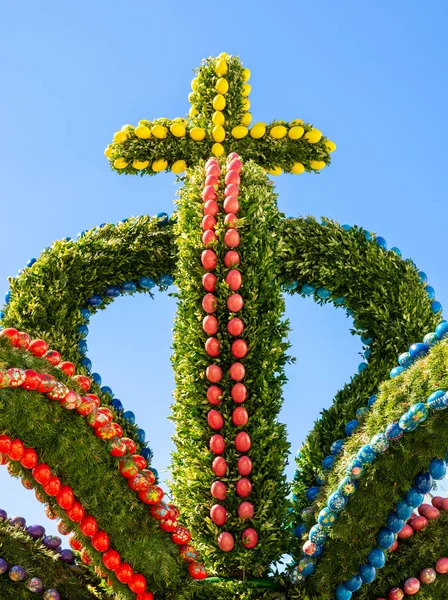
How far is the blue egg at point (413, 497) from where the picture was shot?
5.07 metres

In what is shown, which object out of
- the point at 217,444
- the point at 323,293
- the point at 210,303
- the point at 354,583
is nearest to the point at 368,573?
the point at 354,583

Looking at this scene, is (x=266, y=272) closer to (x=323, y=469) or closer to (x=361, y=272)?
(x=361, y=272)

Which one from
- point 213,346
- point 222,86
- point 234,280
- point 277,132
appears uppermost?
point 222,86

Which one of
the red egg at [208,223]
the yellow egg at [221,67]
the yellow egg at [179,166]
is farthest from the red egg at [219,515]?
the yellow egg at [221,67]

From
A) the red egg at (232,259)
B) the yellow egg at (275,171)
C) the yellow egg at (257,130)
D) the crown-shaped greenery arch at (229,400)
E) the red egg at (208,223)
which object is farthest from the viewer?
the yellow egg at (275,171)

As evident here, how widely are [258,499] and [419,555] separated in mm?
1072

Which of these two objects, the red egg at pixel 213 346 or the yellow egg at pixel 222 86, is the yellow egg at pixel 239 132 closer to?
the yellow egg at pixel 222 86

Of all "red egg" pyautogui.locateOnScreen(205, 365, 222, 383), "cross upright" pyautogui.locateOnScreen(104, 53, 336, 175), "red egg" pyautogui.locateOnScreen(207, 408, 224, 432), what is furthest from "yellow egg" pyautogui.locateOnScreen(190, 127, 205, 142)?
"red egg" pyautogui.locateOnScreen(207, 408, 224, 432)

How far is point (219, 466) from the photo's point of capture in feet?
18.1

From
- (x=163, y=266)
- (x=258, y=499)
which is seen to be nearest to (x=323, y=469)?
(x=258, y=499)

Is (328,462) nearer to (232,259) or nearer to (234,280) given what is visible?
(234,280)

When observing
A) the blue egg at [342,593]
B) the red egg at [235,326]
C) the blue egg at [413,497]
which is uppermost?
the red egg at [235,326]

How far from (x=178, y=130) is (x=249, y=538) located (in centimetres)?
326

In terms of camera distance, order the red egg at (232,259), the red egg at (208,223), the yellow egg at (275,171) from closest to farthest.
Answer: the red egg at (232,259)
the red egg at (208,223)
the yellow egg at (275,171)
